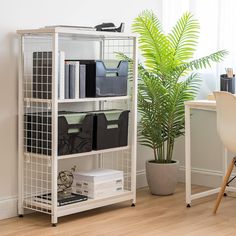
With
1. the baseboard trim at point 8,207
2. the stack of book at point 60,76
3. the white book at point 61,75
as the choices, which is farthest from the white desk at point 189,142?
the baseboard trim at point 8,207

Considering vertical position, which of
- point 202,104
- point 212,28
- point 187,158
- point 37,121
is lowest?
point 187,158

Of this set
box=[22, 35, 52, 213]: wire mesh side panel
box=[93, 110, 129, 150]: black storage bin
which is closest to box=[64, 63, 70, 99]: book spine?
box=[22, 35, 52, 213]: wire mesh side panel

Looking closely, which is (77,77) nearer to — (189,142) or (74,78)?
(74,78)

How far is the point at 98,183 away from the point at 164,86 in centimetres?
101

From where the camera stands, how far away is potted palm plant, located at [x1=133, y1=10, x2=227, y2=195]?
4.62 m

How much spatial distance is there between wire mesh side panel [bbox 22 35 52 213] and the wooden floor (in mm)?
173

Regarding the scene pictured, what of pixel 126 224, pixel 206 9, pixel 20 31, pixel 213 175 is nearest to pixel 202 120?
pixel 213 175

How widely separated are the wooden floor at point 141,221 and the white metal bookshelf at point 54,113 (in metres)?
0.08

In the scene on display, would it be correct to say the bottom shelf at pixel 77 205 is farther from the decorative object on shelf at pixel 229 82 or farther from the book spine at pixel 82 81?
the decorative object on shelf at pixel 229 82

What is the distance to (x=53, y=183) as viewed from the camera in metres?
3.76

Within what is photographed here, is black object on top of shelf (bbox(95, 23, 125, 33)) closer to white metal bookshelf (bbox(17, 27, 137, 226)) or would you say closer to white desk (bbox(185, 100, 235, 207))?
white metal bookshelf (bbox(17, 27, 137, 226))

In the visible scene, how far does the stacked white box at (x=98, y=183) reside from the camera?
410 centimetres

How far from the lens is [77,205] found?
13.0ft

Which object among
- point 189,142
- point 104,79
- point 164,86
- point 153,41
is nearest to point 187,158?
point 189,142
